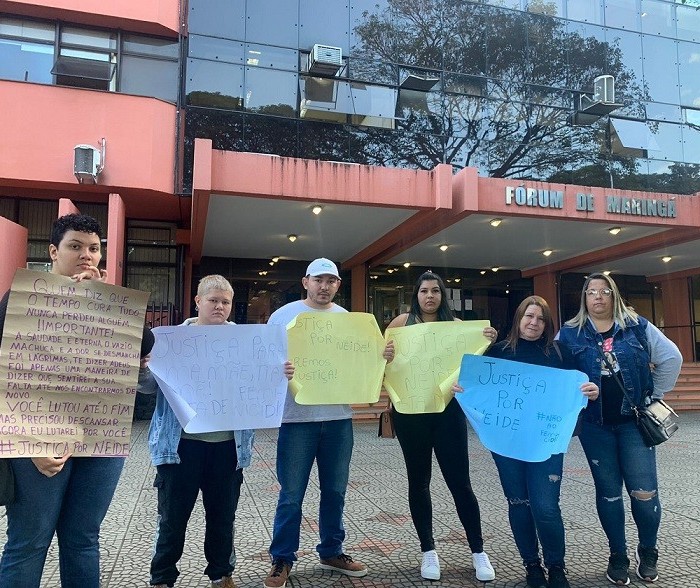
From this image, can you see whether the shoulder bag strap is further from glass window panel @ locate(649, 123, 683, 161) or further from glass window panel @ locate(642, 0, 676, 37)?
glass window panel @ locate(642, 0, 676, 37)

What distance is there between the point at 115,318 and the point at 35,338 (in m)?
0.34

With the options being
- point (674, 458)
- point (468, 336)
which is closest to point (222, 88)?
point (468, 336)

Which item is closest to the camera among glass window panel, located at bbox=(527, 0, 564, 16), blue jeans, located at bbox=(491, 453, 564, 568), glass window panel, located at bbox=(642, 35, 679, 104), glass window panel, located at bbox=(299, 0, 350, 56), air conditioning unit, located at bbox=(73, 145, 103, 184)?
blue jeans, located at bbox=(491, 453, 564, 568)

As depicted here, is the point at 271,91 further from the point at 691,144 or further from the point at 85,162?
the point at 691,144

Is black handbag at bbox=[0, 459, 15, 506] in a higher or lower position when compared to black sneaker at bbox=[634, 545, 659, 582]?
higher

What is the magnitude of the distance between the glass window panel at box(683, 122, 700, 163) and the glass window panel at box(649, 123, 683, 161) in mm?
136

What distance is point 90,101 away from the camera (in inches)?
423

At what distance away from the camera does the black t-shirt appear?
133 inches

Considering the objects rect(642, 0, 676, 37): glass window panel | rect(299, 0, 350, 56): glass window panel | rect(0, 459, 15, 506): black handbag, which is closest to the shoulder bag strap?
rect(0, 459, 15, 506): black handbag

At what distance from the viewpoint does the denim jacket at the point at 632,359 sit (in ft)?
11.3

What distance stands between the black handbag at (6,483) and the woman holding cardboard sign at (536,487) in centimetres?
257

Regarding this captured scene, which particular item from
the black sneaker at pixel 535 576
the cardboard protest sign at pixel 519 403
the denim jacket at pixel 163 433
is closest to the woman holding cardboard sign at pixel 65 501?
the denim jacket at pixel 163 433

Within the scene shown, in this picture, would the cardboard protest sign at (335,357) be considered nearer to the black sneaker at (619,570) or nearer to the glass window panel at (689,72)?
the black sneaker at (619,570)

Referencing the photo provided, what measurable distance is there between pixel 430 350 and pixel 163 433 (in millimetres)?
1722
